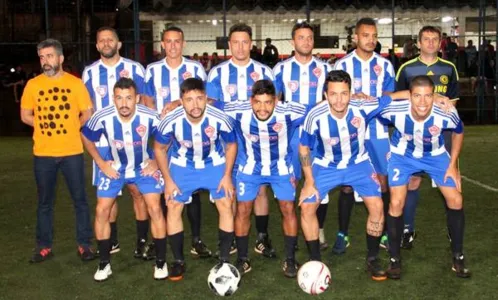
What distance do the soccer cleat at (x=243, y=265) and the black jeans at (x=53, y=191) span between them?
141cm

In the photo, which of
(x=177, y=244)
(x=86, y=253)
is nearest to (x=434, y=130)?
(x=177, y=244)

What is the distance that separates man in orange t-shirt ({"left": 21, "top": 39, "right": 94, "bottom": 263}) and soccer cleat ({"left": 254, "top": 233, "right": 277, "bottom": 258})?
1441 mm

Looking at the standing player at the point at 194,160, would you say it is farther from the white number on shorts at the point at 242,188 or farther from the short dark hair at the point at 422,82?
the short dark hair at the point at 422,82

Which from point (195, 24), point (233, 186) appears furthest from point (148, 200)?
point (195, 24)

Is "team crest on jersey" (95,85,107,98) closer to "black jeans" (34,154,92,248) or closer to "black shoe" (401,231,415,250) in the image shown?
"black jeans" (34,154,92,248)

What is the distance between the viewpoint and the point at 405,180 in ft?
18.1

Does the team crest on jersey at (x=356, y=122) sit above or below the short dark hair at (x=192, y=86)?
below

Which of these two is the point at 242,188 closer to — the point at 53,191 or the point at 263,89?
the point at 263,89

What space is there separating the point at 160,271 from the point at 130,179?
77cm

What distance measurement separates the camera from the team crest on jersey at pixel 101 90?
21.1 ft

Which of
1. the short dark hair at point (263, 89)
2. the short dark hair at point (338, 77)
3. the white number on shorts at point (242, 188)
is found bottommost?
the white number on shorts at point (242, 188)

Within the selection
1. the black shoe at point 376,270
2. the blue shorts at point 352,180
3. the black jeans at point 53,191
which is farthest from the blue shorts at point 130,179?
the black shoe at point 376,270

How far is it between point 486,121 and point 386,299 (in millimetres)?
13593

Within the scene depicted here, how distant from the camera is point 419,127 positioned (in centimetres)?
545
